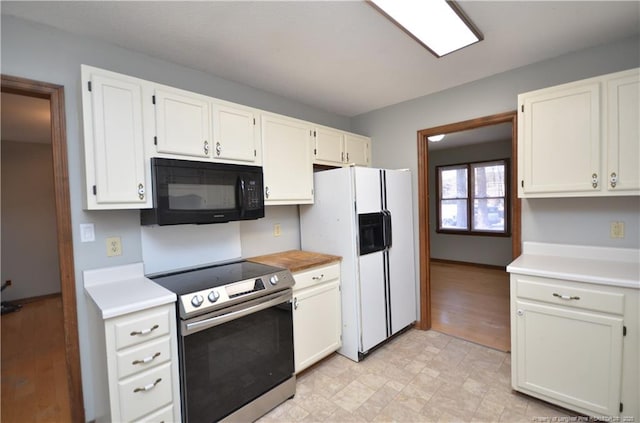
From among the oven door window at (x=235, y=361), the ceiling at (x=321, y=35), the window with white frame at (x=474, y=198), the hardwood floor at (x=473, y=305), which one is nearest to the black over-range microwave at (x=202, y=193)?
the oven door window at (x=235, y=361)

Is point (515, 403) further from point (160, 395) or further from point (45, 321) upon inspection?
point (45, 321)

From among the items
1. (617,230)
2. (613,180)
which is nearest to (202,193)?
(613,180)

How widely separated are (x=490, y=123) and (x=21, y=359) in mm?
4796

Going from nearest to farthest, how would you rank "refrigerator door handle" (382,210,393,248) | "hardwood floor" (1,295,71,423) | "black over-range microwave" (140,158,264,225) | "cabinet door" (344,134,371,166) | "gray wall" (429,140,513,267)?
1. "black over-range microwave" (140,158,264,225)
2. "hardwood floor" (1,295,71,423)
3. "refrigerator door handle" (382,210,393,248)
4. "cabinet door" (344,134,371,166)
5. "gray wall" (429,140,513,267)

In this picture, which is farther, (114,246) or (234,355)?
(114,246)

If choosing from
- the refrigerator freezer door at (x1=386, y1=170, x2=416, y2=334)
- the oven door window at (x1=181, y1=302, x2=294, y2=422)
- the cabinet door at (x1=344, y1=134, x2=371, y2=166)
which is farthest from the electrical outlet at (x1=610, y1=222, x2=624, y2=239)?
the oven door window at (x1=181, y1=302, x2=294, y2=422)

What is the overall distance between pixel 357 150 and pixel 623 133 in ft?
6.79

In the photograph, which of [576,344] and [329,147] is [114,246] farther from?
[576,344]

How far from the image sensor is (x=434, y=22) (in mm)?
1733

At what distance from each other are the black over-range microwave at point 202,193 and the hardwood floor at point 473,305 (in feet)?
8.07

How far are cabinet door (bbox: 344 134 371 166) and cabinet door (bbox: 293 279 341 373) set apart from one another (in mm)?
1361

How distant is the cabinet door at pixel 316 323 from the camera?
2271mm

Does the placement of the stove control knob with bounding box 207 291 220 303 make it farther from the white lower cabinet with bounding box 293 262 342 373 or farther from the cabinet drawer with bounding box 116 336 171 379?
the white lower cabinet with bounding box 293 262 342 373

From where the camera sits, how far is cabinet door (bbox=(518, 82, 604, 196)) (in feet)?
6.31
